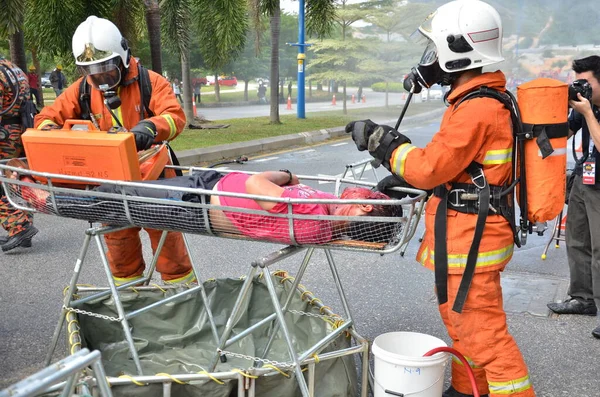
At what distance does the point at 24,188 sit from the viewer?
3172 millimetres

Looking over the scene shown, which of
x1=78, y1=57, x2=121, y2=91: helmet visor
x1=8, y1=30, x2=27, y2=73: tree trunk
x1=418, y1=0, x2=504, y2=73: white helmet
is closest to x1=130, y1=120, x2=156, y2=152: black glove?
x1=78, y1=57, x2=121, y2=91: helmet visor


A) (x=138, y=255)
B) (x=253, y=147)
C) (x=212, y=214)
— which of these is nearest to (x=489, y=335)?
(x=212, y=214)

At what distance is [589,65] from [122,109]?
279cm

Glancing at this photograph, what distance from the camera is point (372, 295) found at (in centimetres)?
459

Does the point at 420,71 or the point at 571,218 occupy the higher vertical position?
the point at 420,71

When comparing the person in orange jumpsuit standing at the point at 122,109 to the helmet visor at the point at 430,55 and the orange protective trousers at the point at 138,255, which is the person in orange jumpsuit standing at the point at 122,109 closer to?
the orange protective trousers at the point at 138,255

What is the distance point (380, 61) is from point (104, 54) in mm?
22223

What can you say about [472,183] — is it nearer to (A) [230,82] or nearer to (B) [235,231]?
(B) [235,231]

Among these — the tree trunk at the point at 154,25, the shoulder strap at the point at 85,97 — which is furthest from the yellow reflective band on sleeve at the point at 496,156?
the tree trunk at the point at 154,25

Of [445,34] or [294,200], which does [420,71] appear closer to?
[445,34]

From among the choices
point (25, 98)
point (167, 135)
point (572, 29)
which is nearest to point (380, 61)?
point (572, 29)

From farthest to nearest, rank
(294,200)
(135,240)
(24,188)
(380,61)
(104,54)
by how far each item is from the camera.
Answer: (380,61) → (135,240) → (104,54) → (24,188) → (294,200)

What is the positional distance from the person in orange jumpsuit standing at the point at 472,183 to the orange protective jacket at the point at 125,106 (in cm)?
143

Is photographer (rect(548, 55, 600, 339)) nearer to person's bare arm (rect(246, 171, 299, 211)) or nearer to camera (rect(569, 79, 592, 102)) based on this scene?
camera (rect(569, 79, 592, 102))
